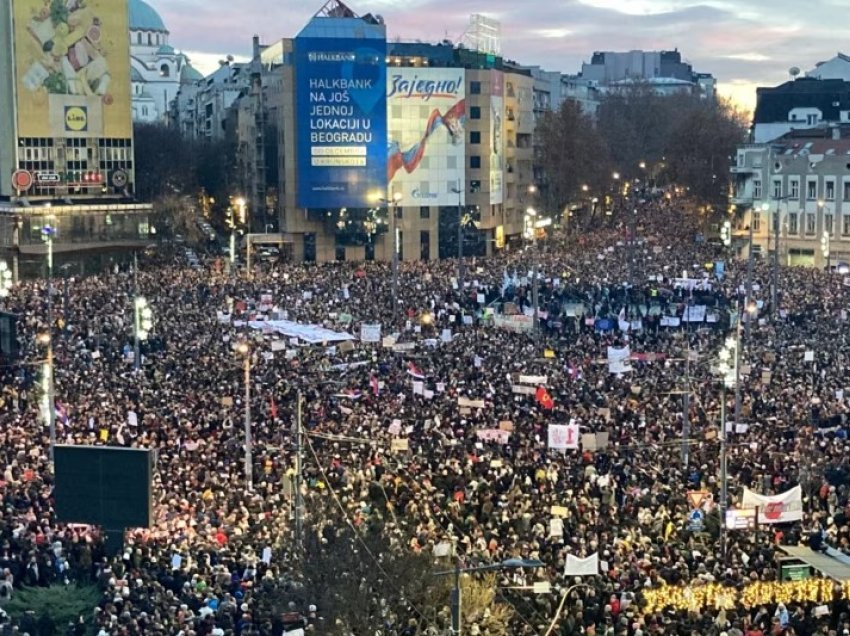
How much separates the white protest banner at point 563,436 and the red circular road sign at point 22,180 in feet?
181

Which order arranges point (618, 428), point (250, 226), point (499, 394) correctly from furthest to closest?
1. point (250, 226)
2. point (499, 394)
3. point (618, 428)

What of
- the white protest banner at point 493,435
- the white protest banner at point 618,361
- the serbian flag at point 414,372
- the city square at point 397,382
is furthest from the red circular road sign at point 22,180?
the white protest banner at point 493,435

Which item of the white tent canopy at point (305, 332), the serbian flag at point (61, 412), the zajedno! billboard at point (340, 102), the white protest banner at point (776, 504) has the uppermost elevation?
the zajedno! billboard at point (340, 102)

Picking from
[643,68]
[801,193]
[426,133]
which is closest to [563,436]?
[801,193]

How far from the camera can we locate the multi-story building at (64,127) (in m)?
72.6

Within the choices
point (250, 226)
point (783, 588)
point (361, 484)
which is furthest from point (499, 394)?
point (250, 226)

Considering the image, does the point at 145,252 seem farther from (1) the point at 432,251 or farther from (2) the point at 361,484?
(2) the point at 361,484

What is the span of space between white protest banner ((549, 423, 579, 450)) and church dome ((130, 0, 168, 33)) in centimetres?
13637

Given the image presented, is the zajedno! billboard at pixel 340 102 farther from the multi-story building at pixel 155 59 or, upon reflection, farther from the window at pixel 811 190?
the multi-story building at pixel 155 59

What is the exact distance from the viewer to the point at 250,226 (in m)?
89.8

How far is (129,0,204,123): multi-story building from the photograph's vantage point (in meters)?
151

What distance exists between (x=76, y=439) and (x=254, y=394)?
472cm

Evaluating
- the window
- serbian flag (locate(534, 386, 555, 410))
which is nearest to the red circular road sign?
the window

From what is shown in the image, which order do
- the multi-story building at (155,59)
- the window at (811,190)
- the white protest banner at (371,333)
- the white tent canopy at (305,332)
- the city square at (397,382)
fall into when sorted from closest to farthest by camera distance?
the city square at (397,382) < the white protest banner at (371,333) < the white tent canopy at (305,332) < the window at (811,190) < the multi-story building at (155,59)
